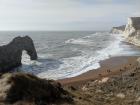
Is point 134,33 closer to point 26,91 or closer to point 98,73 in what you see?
point 98,73

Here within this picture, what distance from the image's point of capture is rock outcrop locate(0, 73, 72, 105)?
17125 mm

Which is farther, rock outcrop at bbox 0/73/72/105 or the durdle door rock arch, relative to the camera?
the durdle door rock arch

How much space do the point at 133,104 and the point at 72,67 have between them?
82.2 ft

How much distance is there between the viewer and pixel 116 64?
160ft

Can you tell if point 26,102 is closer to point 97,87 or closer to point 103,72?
point 97,87

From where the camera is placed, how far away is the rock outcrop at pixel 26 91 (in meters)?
17.1

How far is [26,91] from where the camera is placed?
1773 centimetres

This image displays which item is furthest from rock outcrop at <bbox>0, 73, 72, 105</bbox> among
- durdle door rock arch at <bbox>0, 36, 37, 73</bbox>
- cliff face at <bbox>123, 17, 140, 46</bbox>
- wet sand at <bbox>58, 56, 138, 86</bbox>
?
cliff face at <bbox>123, 17, 140, 46</bbox>

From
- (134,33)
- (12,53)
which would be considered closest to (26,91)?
(12,53)

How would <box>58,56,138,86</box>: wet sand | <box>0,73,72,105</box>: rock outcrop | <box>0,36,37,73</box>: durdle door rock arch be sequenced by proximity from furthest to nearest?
<box>0,36,37,73</box>: durdle door rock arch → <box>58,56,138,86</box>: wet sand → <box>0,73,72,105</box>: rock outcrop

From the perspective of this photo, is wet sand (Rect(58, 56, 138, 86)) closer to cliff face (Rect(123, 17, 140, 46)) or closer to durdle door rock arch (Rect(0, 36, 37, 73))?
durdle door rock arch (Rect(0, 36, 37, 73))

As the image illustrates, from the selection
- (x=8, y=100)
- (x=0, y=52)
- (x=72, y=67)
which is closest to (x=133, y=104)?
(x=8, y=100)

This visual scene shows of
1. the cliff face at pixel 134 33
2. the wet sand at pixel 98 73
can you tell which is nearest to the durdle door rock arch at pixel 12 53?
the wet sand at pixel 98 73

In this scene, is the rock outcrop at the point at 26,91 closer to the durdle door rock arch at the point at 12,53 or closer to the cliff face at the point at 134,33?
the durdle door rock arch at the point at 12,53
